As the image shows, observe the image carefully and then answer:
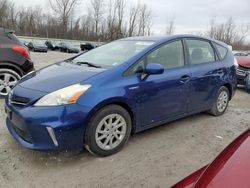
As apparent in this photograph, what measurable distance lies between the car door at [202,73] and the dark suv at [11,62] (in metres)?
3.62

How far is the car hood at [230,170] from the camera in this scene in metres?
1.46

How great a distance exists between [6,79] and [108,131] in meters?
3.59

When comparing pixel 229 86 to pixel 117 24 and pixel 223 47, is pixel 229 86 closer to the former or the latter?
pixel 223 47

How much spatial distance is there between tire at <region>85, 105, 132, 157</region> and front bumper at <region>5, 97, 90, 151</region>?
4.8 inches

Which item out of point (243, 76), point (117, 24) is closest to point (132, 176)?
point (243, 76)

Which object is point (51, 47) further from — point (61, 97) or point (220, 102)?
point (61, 97)

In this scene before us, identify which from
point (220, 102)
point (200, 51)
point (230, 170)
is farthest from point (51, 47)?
point (230, 170)

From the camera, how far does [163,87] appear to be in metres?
4.04

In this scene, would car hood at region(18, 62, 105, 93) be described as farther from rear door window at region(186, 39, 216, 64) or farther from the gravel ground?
rear door window at region(186, 39, 216, 64)

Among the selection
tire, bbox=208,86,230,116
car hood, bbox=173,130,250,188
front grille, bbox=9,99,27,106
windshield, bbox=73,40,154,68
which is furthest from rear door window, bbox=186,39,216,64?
car hood, bbox=173,130,250,188

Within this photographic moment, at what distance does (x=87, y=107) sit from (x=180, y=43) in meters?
2.11

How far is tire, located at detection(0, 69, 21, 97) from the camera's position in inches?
242

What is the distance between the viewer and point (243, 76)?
8961 millimetres

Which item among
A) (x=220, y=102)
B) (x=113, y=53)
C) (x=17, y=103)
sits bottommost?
(x=220, y=102)
